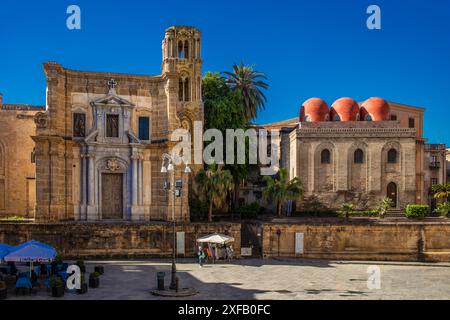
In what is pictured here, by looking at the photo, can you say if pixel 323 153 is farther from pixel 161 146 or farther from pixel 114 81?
pixel 114 81

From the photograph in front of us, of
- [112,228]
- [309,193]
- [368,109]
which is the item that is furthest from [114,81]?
[368,109]

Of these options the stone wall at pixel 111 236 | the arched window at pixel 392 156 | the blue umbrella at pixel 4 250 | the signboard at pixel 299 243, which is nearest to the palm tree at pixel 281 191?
the signboard at pixel 299 243

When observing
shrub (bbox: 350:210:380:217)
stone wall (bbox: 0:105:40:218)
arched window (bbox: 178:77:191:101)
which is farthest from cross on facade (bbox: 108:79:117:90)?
shrub (bbox: 350:210:380:217)

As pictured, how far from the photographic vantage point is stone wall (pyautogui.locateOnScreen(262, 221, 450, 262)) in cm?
3253

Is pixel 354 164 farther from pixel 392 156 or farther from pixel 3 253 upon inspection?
pixel 3 253

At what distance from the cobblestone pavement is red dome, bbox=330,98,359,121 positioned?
1778cm

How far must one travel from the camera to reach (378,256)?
109 feet

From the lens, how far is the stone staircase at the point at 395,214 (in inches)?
1586

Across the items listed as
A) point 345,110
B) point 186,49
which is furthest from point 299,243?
point 345,110

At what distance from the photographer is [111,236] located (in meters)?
30.4

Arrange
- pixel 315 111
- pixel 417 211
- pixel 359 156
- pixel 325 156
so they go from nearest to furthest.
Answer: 1. pixel 417 211
2. pixel 359 156
3. pixel 325 156
4. pixel 315 111

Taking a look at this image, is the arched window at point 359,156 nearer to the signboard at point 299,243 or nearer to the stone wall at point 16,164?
the signboard at point 299,243

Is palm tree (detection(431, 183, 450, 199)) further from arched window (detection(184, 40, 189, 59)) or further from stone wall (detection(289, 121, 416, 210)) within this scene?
arched window (detection(184, 40, 189, 59))

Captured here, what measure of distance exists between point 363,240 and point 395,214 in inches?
376
